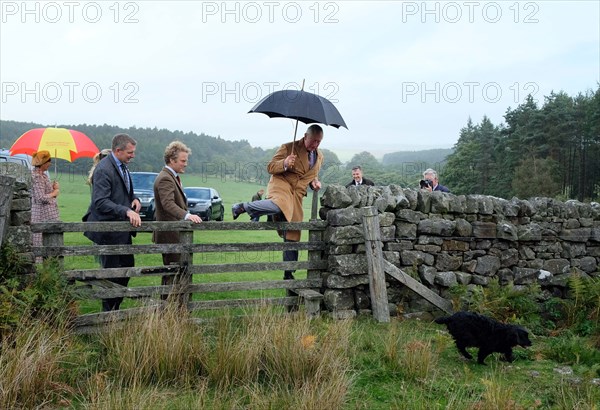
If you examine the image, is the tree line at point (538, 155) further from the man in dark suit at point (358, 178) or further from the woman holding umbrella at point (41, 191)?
the woman holding umbrella at point (41, 191)

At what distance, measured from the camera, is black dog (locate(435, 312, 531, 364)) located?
5059 millimetres

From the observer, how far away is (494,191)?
44000 mm

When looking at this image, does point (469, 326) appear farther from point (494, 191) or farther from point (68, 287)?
point (494, 191)

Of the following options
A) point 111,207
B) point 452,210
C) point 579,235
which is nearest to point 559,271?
point 579,235

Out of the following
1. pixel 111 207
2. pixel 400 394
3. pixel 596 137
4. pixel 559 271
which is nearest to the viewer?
pixel 400 394

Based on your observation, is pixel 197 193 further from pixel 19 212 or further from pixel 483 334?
pixel 483 334

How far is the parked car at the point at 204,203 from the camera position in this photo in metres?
21.0

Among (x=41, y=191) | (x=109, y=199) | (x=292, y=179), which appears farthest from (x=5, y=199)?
(x=292, y=179)

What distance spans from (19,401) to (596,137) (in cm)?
4260

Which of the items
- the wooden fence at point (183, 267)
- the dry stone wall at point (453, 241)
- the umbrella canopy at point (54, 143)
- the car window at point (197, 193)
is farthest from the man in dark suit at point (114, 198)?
the car window at point (197, 193)

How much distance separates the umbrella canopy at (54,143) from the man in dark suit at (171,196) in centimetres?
495

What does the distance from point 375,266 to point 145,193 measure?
1316 cm

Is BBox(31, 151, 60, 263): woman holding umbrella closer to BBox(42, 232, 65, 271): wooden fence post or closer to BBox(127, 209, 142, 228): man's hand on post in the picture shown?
BBox(42, 232, 65, 271): wooden fence post

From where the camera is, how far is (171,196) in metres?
5.74
